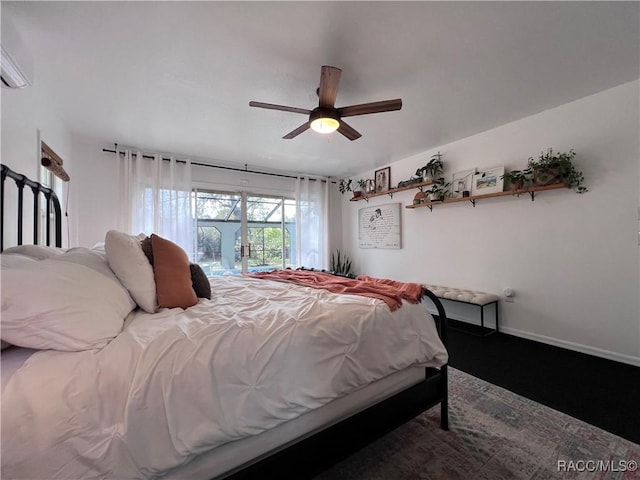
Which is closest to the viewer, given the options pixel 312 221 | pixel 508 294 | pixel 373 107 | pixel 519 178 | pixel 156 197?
pixel 373 107

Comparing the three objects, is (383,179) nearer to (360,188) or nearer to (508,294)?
(360,188)

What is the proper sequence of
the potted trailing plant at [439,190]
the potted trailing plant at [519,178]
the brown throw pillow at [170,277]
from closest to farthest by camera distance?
1. the brown throw pillow at [170,277]
2. the potted trailing plant at [519,178]
3. the potted trailing plant at [439,190]

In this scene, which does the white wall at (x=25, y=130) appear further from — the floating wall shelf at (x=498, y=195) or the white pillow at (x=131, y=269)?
the floating wall shelf at (x=498, y=195)

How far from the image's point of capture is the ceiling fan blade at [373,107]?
2.02 m

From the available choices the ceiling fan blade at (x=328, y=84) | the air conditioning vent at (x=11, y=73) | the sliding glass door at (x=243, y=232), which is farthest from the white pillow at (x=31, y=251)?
the sliding glass door at (x=243, y=232)

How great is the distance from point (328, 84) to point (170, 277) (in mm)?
1652

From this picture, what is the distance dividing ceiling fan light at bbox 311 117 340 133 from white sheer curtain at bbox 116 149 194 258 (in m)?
2.59

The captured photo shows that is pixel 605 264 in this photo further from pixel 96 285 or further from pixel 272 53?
pixel 96 285

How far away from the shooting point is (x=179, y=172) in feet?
13.0

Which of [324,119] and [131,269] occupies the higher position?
[324,119]

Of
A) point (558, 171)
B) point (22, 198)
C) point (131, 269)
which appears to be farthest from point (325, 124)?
point (558, 171)

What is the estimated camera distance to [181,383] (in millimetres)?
920

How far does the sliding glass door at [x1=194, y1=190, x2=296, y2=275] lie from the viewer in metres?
4.33

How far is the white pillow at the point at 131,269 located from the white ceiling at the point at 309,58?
137 centimetres
